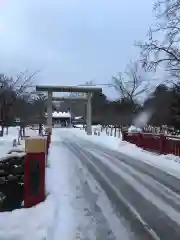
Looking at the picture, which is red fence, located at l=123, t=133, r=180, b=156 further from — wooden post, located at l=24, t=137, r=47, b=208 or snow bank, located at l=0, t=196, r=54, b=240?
snow bank, located at l=0, t=196, r=54, b=240

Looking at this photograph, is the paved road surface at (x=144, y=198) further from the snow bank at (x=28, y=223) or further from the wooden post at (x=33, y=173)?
the wooden post at (x=33, y=173)

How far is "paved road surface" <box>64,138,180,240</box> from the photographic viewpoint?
722cm

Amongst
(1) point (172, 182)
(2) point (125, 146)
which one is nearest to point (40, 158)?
(1) point (172, 182)

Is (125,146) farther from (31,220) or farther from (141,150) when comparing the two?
(31,220)

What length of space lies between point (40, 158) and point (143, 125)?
53.1m

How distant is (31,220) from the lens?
23.8 ft

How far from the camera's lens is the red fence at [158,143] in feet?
70.9

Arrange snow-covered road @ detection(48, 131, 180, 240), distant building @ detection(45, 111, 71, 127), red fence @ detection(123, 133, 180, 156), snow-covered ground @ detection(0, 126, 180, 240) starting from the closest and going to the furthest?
snow-covered ground @ detection(0, 126, 180, 240), snow-covered road @ detection(48, 131, 180, 240), red fence @ detection(123, 133, 180, 156), distant building @ detection(45, 111, 71, 127)

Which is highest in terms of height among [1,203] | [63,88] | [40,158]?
[63,88]

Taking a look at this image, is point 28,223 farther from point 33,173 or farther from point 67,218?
point 33,173

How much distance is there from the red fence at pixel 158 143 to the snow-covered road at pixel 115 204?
6358 millimetres

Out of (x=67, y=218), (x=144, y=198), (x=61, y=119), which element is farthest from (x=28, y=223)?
(x=61, y=119)

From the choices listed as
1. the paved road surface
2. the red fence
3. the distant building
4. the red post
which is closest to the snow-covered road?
the paved road surface

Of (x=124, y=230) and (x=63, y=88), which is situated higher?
(x=63, y=88)
